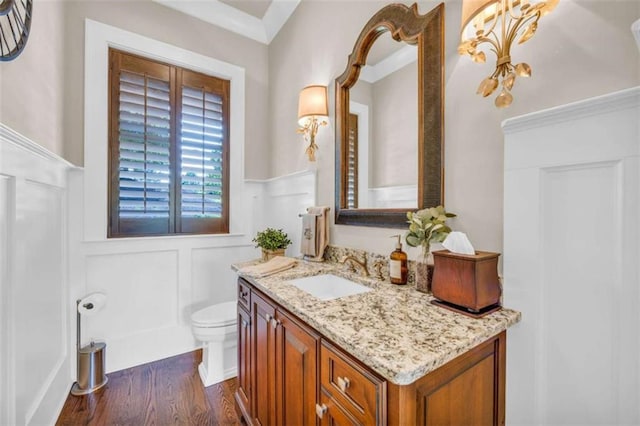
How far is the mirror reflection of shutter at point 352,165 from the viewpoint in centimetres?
169

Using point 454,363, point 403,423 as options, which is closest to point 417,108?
point 454,363

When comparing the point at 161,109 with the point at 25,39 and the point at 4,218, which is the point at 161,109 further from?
the point at 4,218

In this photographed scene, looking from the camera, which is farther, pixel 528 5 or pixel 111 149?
pixel 111 149

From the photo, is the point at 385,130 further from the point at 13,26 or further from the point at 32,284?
the point at 32,284

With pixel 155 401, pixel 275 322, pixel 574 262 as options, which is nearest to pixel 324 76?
pixel 275 322

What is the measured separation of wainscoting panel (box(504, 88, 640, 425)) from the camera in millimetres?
722

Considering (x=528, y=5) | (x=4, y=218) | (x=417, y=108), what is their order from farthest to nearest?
(x=417, y=108), (x=4, y=218), (x=528, y=5)

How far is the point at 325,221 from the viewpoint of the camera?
6.15 ft

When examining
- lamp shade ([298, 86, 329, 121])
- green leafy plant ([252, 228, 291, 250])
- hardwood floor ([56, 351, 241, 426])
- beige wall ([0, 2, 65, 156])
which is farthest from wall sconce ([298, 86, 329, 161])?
hardwood floor ([56, 351, 241, 426])

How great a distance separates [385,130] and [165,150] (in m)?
1.87

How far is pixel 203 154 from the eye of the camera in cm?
253

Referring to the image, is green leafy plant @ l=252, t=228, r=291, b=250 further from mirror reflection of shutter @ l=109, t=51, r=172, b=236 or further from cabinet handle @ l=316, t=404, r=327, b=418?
cabinet handle @ l=316, t=404, r=327, b=418

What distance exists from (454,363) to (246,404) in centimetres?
127

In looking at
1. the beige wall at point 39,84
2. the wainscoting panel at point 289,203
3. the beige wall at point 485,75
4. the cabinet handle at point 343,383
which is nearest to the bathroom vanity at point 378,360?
Answer: the cabinet handle at point 343,383
